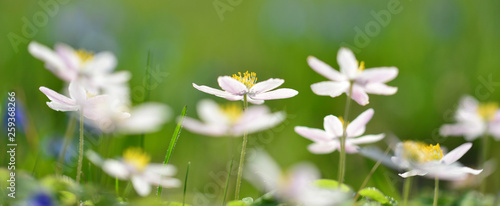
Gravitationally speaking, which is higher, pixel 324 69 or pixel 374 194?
pixel 324 69

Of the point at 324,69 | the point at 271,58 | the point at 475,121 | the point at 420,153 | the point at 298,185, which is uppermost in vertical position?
the point at 271,58

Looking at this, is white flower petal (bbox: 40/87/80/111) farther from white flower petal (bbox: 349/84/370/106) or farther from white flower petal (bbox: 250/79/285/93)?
white flower petal (bbox: 349/84/370/106)

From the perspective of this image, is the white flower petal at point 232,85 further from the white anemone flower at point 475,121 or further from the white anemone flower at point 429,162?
the white anemone flower at point 475,121

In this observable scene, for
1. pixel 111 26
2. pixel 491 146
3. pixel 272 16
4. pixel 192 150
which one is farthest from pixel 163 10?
pixel 491 146

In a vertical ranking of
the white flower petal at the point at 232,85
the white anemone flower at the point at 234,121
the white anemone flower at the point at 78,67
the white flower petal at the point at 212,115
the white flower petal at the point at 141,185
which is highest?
the white anemone flower at the point at 78,67

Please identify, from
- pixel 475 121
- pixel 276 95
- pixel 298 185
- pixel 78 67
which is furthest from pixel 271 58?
pixel 298 185

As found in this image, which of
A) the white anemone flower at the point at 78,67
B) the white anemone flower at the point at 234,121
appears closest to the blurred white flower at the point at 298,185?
the white anemone flower at the point at 234,121

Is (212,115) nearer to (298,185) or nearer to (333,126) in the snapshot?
(333,126)
